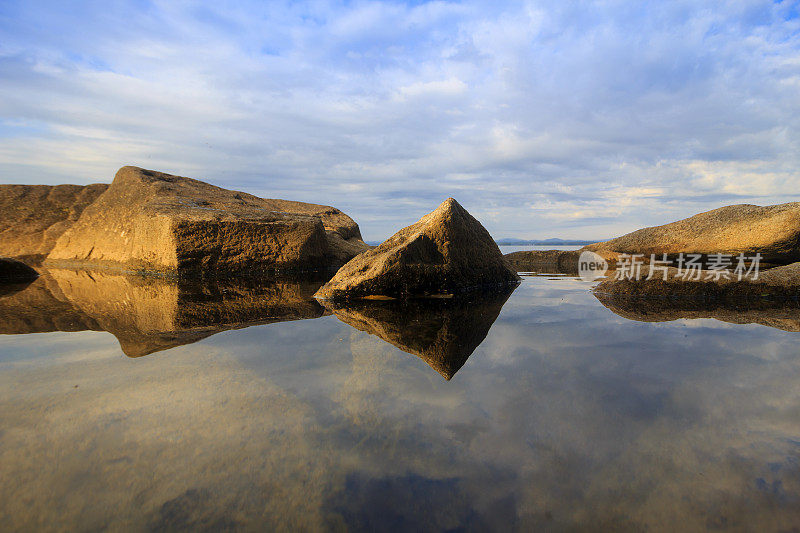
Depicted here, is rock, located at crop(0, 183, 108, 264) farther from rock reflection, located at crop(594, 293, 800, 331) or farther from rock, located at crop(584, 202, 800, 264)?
rock, located at crop(584, 202, 800, 264)

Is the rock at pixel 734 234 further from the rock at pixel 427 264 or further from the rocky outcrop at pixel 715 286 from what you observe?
the rock at pixel 427 264

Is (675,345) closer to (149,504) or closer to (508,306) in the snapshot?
(508,306)

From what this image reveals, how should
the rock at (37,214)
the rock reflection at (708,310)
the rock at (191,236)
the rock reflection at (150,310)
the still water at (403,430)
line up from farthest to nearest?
the rock at (37,214), the rock at (191,236), the rock reflection at (708,310), the rock reflection at (150,310), the still water at (403,430)

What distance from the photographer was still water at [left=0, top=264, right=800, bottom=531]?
0.97 meters

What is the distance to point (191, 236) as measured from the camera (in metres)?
7.84

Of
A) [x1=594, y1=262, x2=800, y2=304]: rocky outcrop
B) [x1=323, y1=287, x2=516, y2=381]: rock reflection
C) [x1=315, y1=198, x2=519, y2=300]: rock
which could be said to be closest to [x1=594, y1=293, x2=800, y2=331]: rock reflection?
[x1=594, y1=262, x2=800, y2=304]: rocky outcrop

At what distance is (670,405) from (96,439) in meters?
2.01

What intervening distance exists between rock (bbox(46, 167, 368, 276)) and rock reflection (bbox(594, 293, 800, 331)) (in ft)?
20.5

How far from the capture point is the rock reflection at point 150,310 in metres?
2.87

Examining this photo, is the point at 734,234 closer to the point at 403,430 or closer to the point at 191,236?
the point at 403,430

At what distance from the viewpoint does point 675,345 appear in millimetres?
2334

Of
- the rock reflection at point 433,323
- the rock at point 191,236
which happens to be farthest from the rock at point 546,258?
the rock reflection at point 433,323

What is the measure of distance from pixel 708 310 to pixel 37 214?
1681 cm

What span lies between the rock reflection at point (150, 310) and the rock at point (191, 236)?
85.1 inches
